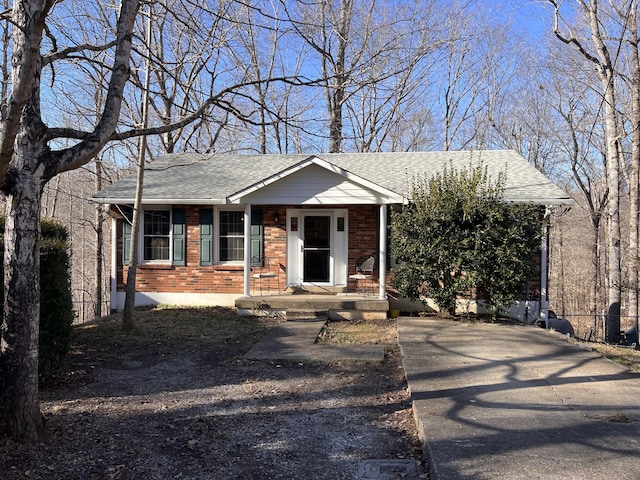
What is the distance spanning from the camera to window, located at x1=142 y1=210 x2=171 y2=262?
12.9 metres

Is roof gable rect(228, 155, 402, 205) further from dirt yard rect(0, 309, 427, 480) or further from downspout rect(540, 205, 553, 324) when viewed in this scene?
dirt yard rect(0, 309, 427, 480)

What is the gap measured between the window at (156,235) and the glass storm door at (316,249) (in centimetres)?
352

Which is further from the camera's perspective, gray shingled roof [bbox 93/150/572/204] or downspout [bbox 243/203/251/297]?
gray shingled roof [bbox 93/150/572/204]

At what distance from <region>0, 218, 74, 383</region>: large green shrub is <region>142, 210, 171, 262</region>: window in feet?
21.4

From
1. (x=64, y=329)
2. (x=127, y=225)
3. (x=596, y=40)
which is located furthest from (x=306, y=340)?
(x=596, y=40)

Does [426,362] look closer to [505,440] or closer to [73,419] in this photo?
[505,440]

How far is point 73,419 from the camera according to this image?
16.2 feet

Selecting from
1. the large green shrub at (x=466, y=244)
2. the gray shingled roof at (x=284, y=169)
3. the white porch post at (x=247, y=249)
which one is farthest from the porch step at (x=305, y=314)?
the gray shingled roof at (x=284, y=169)

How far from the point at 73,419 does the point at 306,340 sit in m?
4.38

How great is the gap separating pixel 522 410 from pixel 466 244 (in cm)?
547

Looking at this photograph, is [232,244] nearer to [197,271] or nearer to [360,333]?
[197,271]

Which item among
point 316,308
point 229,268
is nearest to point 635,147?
point 316,308

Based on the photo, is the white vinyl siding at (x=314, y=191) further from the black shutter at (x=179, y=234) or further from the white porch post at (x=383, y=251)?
the black shutter at (x=179, y=234)

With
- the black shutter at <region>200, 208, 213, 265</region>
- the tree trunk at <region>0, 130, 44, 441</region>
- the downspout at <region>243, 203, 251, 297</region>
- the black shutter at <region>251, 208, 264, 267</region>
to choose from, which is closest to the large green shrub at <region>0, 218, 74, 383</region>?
the tree trunk at <region>0, 130, 44, 441</region>
